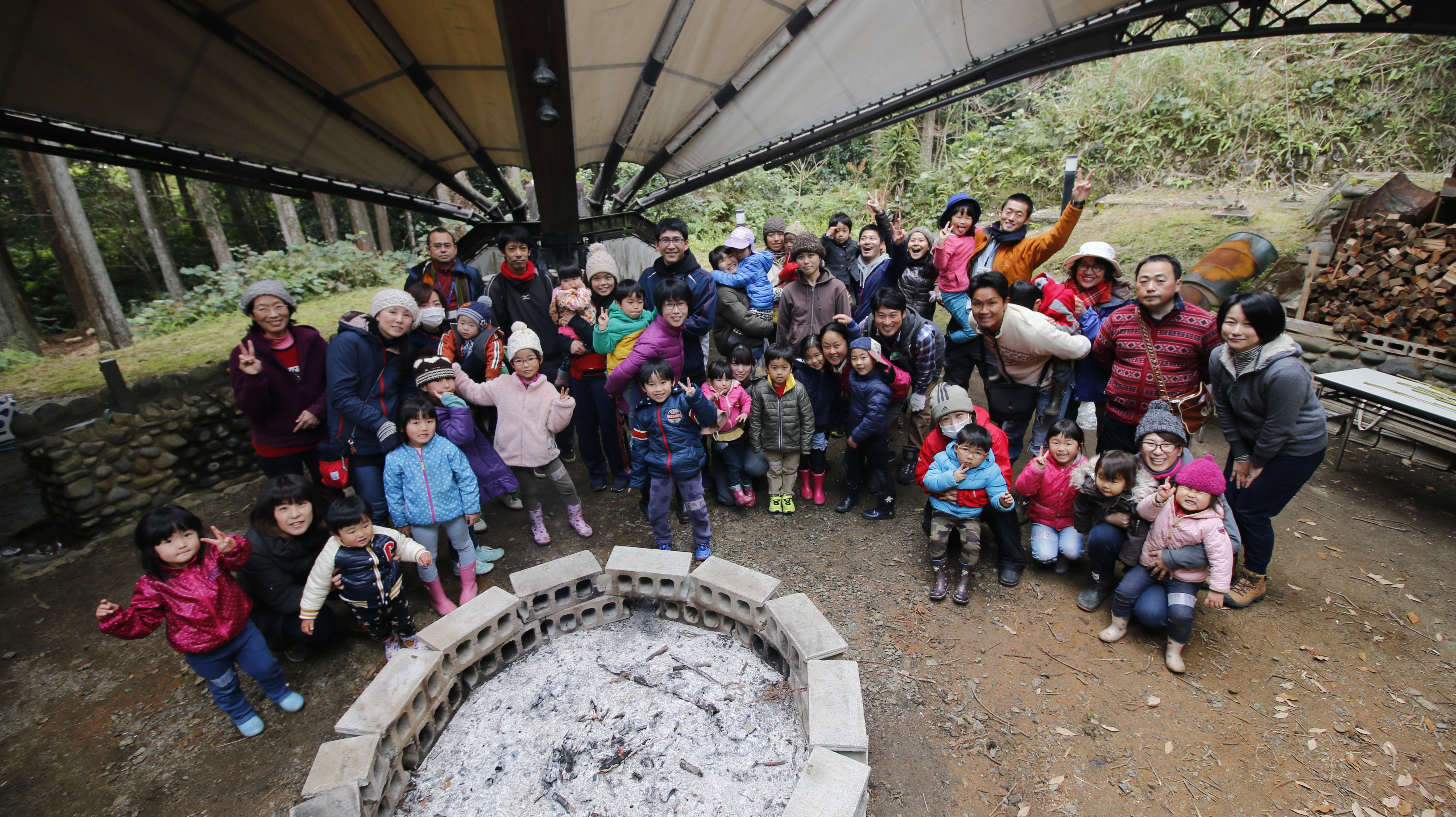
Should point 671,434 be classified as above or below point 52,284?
below

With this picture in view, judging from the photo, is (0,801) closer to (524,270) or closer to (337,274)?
(524,270)

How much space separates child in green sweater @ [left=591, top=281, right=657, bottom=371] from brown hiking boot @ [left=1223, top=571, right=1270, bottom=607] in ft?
13.8

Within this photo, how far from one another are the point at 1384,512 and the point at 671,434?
543 centimetres

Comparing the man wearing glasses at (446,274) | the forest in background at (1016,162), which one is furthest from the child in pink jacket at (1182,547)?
the forest in background at (1016,162)

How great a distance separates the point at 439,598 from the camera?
12.2 ft

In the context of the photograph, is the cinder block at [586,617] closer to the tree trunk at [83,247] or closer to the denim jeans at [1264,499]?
the denim jeans at [1264,499]

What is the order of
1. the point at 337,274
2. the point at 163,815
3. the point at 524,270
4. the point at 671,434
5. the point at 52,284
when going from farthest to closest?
the point at 52,284
the point at 337,274
the point at 524,270
the point at 671,434
the point at 163,815

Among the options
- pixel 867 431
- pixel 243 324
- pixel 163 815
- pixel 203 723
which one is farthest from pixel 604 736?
pixel 243 324

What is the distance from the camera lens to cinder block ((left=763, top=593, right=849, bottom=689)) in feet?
9.13

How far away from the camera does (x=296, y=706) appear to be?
3.08 metres

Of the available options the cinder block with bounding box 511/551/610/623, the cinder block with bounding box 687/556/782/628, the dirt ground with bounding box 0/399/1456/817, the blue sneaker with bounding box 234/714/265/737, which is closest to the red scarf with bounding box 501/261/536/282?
the dirt ground with bounding box 0/399/1456/817

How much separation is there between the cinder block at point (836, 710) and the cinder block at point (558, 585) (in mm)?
1407

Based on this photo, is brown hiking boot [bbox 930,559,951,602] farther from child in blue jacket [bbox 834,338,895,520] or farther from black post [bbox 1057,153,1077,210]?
black post [bbox 1057,153,1077,210]

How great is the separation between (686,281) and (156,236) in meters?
15.1
